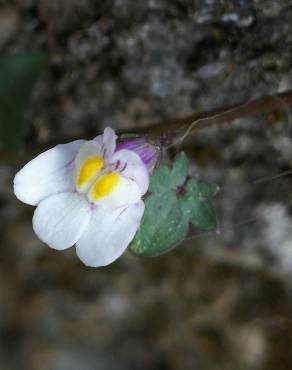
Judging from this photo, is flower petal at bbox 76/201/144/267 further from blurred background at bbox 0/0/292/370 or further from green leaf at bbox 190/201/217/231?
blurred background at bbox 0/0/292/370

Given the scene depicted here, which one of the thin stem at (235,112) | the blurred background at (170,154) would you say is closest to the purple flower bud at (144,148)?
the thin stem at (235,112)

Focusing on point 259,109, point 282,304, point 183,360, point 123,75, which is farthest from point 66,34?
point 183,360

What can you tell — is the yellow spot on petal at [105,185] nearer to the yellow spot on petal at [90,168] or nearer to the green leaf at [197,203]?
the yellow spot on petal at [90,168]

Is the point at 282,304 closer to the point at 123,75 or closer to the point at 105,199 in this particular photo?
the point at 123,75

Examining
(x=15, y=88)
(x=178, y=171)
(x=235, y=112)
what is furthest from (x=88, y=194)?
(x=15, y=88)

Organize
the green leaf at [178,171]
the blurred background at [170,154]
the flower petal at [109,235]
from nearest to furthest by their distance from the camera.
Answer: the flower petal at [109,235], the green leaf at [178,171], the blurred background at [170,154]

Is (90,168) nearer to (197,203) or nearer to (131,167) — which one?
(131,167)

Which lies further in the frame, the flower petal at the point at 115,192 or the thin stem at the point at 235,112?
the thin stem at the point at 235,112
